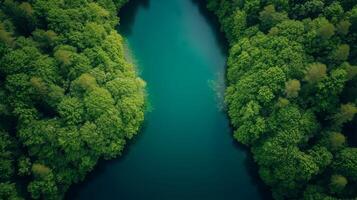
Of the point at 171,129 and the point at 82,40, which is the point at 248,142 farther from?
the point at 82,40

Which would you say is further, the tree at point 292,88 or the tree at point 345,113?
the tree at point 292,88

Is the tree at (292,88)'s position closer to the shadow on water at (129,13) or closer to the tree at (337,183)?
the tree at (337,183)

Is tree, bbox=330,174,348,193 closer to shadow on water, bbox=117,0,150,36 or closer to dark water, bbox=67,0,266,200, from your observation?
dark water, bbox=67,0,266,200

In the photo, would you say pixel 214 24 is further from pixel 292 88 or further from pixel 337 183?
pixel 337 183

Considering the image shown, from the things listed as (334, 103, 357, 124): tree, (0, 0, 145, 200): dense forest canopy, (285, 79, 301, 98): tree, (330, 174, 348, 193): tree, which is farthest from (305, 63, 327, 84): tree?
Result: (0, 0, 145, 200): dense forest canopy

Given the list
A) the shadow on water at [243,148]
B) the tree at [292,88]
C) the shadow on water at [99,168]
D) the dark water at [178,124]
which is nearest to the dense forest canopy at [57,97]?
the shadow on water at [99,168]

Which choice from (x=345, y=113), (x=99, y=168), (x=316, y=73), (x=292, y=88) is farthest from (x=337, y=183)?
(x=99, y=168)
